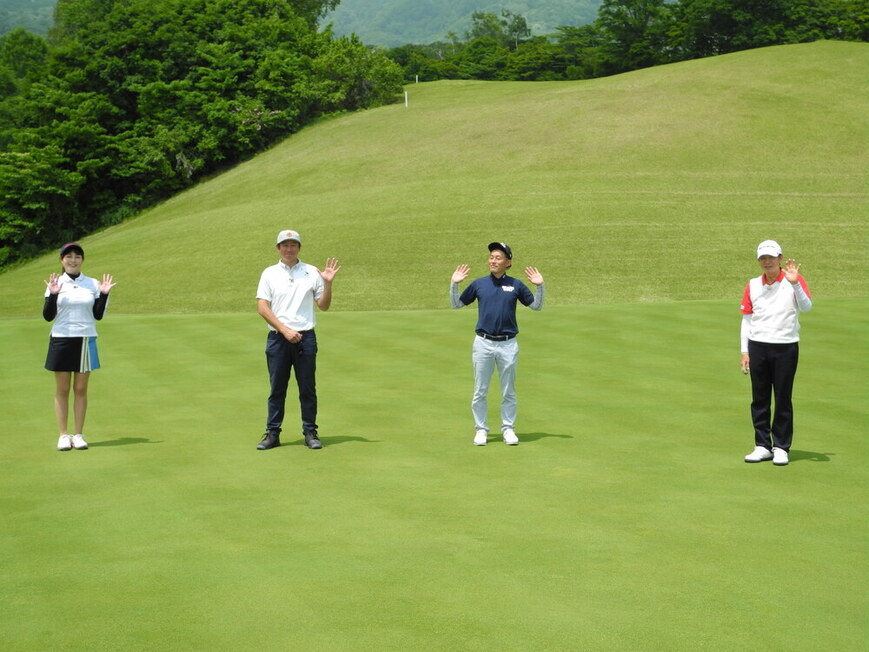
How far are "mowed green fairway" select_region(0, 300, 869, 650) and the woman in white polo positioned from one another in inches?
25.9

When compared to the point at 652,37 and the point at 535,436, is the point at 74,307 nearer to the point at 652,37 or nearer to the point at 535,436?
the point at 535,436

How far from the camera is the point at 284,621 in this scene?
620 centimetres

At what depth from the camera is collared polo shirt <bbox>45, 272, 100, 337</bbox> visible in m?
11.6

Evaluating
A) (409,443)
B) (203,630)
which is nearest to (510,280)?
(409,443)

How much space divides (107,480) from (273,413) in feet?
7.15

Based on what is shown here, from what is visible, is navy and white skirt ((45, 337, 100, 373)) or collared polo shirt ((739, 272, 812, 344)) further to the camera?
navy and white skirt ((45, 337, 100, 373))

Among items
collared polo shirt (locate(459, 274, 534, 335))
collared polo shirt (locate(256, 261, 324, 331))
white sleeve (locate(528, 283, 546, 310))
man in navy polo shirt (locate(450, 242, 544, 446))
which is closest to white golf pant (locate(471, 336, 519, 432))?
man in navy polo shirt (locate(450, 242, 544, 446))

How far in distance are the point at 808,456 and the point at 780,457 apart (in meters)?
0.69

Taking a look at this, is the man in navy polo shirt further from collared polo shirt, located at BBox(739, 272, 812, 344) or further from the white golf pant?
collared polo shirt, located at BBox(739, 272, 812, 344)

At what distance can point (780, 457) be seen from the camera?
34.5ft

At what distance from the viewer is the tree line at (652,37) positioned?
99062 millimetres

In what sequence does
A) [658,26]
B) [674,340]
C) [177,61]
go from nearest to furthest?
[674,340]
[177,61]
[658,26]

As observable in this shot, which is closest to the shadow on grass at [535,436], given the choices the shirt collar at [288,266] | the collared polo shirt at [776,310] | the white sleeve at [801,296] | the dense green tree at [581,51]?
the collared polo shirt at [776,310]

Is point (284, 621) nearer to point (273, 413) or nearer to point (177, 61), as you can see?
point (273, 413)
